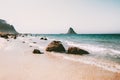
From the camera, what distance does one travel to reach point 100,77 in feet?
31.0

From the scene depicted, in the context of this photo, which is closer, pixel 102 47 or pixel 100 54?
pixel 100 54

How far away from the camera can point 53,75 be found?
369 inches

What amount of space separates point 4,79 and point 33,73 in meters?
1.79

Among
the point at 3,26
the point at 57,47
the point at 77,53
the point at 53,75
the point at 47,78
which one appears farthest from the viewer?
the point at 3,26

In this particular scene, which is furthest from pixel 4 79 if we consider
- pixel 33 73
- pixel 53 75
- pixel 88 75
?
pixel 88 75

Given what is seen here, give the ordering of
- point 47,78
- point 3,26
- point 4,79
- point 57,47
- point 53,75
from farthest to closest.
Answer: point 3,26 → point 57,47 → point 53,75 → point 47,78 → point 4,79

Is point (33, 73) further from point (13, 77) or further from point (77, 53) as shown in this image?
point (77, 53)

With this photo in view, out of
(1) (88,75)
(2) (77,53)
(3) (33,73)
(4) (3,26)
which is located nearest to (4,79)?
(3) (33,73)

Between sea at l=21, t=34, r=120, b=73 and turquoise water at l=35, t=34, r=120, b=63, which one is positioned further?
turquoise water at l=35, t=34, r=120, b=63

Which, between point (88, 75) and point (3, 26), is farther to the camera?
point (3, 26)

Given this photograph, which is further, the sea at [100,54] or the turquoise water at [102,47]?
the turquoise water at [102,47]

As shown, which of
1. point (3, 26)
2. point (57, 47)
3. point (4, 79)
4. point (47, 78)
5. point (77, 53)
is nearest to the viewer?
point (4, 79)

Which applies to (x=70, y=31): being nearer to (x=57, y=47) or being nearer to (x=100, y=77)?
(x=57, y=47)

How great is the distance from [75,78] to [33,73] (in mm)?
2262
